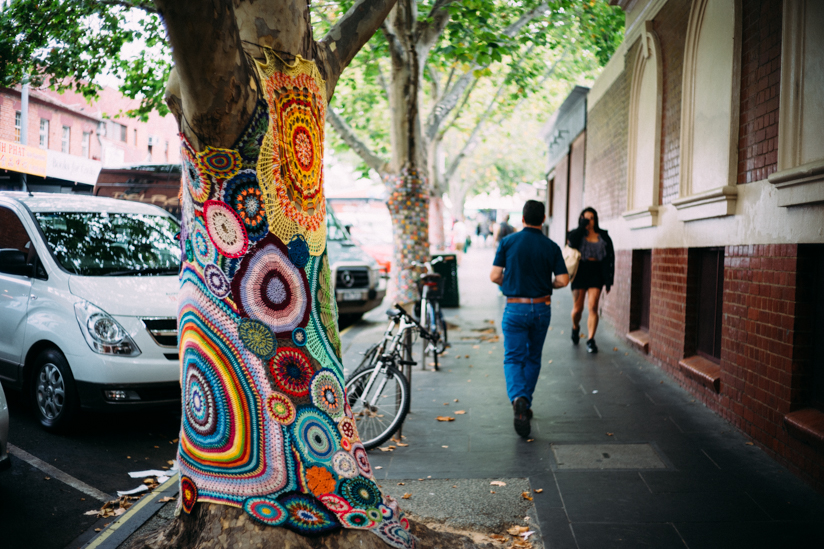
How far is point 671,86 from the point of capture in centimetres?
790

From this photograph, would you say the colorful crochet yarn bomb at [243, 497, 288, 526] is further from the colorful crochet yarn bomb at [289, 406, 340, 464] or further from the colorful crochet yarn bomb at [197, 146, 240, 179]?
the colorful crochet yarn bomb at [197, 146, 240, 179]

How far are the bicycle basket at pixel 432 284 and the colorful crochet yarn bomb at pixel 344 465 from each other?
5.38m

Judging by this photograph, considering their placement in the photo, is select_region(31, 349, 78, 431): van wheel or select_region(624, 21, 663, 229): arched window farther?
select_region(624, 21, 663, 229): arched window

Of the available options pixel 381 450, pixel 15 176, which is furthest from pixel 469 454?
pixel 15 176

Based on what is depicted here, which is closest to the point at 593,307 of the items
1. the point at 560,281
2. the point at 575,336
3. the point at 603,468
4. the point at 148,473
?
the point at 575,336

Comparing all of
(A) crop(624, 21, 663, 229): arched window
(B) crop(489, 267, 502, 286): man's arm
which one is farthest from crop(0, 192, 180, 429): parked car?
(A) crop(624, 21, 663, 229): arched window

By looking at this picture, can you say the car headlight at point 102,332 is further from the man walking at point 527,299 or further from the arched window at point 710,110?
the arched window at point 710,110

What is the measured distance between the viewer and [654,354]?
27.1 feet

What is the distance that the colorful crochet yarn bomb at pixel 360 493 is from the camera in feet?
9.89

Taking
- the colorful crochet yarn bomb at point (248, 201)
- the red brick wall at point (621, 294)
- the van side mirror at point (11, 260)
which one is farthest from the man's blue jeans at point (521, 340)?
the red brick wall at point (621, 294)

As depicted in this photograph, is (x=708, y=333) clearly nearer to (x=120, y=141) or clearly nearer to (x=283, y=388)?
(x=283, y=388)

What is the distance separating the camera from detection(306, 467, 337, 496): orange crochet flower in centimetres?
296

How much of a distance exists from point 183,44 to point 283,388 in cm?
144

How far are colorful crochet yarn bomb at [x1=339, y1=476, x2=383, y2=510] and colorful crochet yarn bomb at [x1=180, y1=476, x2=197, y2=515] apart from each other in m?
0.68
